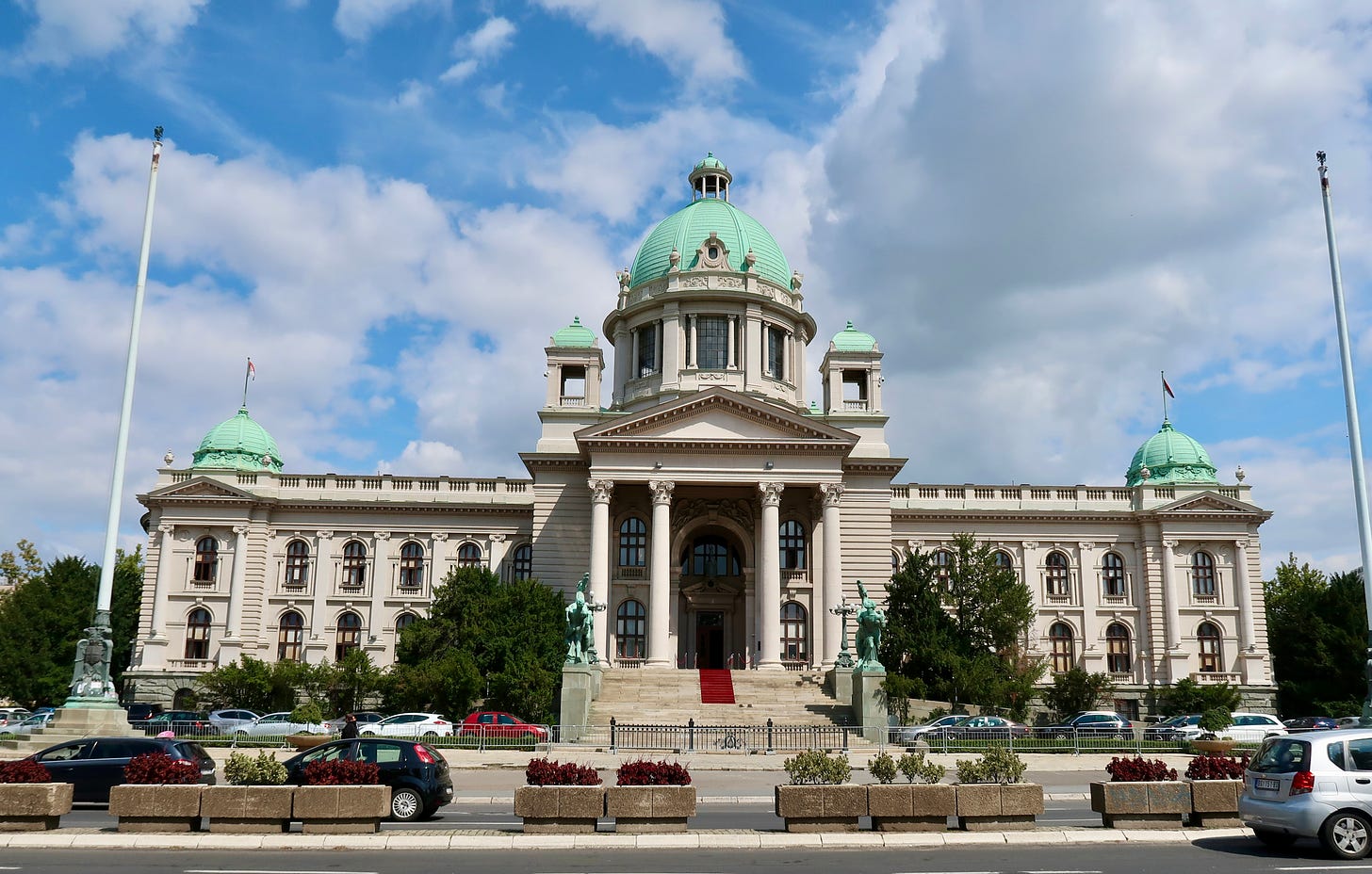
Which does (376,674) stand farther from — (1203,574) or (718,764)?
(1203,574)

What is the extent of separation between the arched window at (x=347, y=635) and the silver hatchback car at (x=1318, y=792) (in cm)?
5308

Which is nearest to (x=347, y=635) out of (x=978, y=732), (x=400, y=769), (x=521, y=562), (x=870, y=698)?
(x=521, y=562)

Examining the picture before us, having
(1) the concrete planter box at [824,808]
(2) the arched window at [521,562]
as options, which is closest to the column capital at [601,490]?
(2) the arched window at [521,562]

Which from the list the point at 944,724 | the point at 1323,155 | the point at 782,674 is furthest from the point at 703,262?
the point at 1323,155

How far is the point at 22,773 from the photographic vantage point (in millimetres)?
18422

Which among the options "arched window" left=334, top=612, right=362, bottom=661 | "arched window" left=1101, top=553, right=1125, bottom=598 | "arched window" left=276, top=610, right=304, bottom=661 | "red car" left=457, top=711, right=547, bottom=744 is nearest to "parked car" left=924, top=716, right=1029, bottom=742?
"red car" left=457, top=711, right=547, bottom=744

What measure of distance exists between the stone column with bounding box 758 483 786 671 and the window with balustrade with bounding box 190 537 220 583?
31.0 m

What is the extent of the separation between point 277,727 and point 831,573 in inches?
1015

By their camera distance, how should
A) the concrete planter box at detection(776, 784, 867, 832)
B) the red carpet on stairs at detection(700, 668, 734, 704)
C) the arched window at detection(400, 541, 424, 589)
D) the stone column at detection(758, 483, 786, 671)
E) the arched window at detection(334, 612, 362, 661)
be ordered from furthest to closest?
1. the arched window at detection(400, 541, 424, 589)
2. the arched window at detection(334, 612, 362, 661)
3. the stone column at detection(758, 483, 786, 671)
4. the red carpet on stairs at detection(700, 668, 734, 704)
5. the concrete planter box at detection(776, 784, 867, 832)

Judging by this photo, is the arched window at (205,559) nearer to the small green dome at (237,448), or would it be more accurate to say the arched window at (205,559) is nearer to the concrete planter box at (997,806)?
the small green dome at (237,448)

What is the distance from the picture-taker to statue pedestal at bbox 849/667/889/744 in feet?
142

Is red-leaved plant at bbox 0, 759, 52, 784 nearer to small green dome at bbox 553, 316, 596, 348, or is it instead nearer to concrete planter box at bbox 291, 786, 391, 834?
concrete planter box at bbox 291, 786, 391, 834

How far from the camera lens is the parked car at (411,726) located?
132 feet

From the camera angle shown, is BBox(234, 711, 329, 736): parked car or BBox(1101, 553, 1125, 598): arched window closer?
BBox(234, 711, 329, 736): parked car
